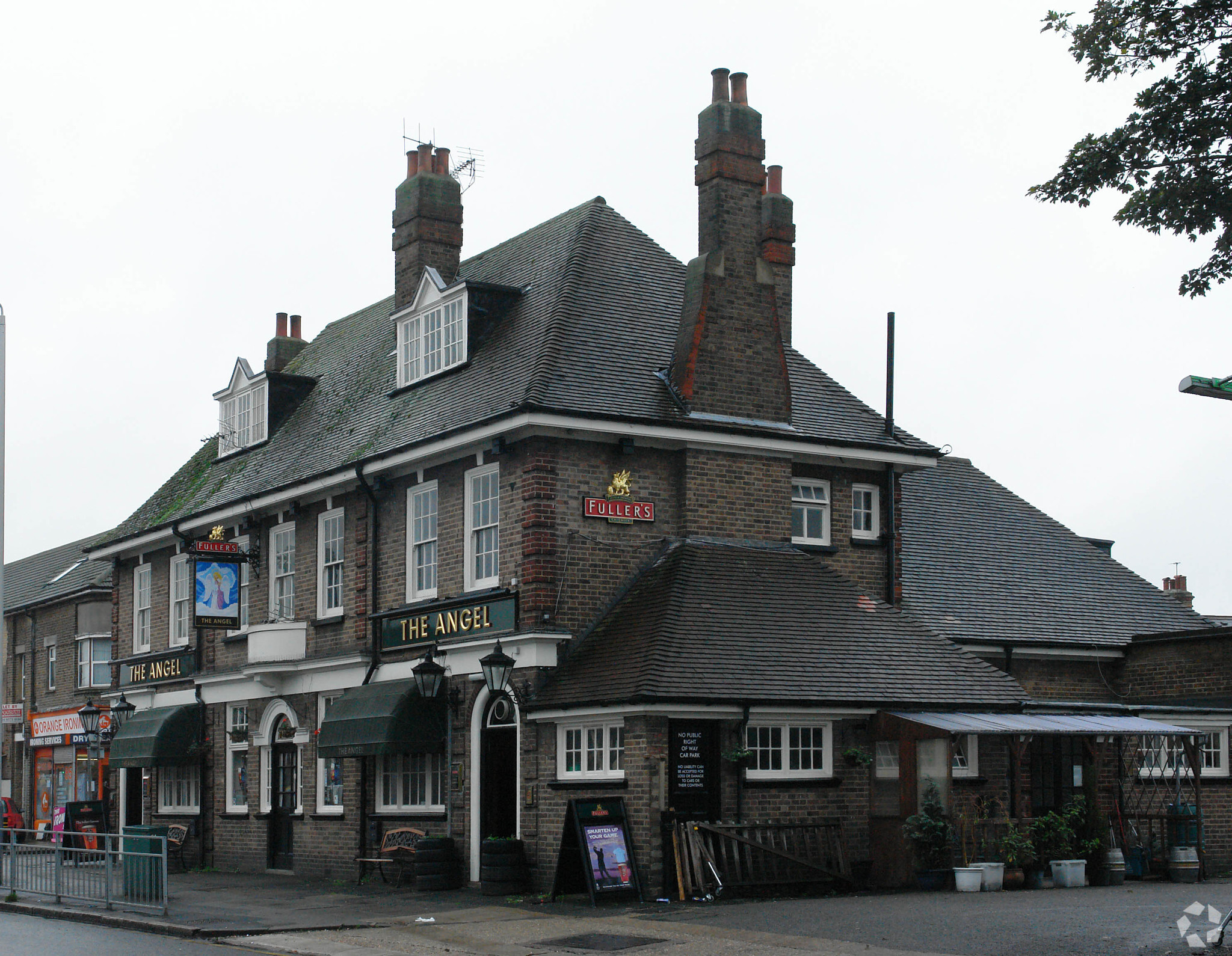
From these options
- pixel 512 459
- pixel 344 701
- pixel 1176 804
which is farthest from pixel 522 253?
pixel 1176 804

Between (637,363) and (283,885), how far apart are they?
32.9ft

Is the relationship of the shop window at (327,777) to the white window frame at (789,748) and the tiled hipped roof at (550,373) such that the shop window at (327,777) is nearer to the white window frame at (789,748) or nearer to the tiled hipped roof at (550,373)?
the tiled hipped roof at (550,373)

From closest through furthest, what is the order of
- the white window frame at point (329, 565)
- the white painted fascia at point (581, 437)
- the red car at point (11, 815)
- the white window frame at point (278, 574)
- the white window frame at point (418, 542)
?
the white painted fascia at point (581, 437)
the white window frame at point (418, 542)
the white window frame at point (329, 565)
the white window frame at point (278, 574)
the red car at point (11, 815)

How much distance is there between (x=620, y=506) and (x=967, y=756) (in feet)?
19.8

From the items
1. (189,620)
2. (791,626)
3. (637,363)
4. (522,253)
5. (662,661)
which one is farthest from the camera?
(189,620)

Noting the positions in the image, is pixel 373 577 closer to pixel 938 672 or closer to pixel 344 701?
pixel 344 701

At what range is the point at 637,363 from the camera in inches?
923

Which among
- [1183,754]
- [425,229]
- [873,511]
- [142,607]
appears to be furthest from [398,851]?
[1183,754]

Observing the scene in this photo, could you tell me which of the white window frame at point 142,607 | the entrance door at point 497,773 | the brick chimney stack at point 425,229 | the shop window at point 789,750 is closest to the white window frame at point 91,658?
the white window frame at point 142,607

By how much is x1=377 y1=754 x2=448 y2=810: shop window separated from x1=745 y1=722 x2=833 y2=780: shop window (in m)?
5.06

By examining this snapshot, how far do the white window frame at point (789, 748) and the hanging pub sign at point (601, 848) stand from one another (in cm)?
196

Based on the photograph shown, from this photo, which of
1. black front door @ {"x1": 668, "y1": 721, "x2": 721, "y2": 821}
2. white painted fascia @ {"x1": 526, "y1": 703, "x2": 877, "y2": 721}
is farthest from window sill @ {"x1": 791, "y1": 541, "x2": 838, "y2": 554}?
black front door @ {"x1": 668, "y1": 721, "x2": 721, "y2": 821}

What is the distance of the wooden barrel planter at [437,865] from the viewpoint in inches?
849

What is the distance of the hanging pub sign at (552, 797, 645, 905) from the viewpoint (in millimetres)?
18656
